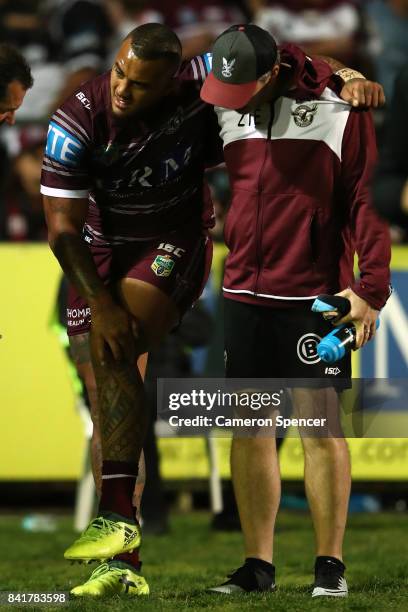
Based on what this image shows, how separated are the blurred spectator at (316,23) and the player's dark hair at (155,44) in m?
6.75

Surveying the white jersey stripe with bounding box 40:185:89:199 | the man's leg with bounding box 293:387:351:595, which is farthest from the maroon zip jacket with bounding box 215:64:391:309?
the white jersey stripe with bounding box 40:185:89:199

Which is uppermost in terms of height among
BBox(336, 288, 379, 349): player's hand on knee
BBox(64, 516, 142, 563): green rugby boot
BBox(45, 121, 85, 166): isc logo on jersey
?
BBox(45, 121, 85, 166): isc logo on jersey

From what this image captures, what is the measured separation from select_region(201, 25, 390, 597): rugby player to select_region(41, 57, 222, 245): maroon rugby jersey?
168 millimetres

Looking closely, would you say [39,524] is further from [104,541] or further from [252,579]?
[104,541]

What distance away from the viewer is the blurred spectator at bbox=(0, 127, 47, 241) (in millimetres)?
11227

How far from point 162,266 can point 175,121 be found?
0.64 meters

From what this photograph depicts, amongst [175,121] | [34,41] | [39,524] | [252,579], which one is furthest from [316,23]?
[252,579]

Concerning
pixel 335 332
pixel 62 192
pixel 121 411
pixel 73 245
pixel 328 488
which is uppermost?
pixel 62 192

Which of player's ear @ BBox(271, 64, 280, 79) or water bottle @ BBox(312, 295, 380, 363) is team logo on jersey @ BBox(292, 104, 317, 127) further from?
water bottle @ BBox(312, 295, 380, 363)

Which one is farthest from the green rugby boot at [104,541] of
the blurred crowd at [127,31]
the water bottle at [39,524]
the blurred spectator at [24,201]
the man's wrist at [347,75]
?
the blurred crowd at [127,31]

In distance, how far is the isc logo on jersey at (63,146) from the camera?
5598mm

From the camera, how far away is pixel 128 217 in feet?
19.5

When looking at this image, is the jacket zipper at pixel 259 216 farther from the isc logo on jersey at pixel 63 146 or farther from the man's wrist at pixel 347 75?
the isc logo on jersey at pixel 63 146

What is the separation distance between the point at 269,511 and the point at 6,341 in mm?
4672
